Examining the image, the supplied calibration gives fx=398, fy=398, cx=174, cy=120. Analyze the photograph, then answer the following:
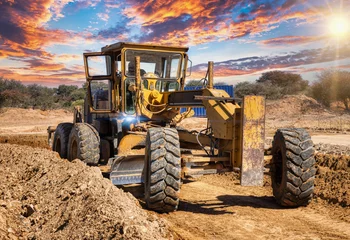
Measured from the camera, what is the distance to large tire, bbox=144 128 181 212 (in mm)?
6074

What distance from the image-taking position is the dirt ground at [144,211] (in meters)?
4.69

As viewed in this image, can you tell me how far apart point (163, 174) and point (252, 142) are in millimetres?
1458

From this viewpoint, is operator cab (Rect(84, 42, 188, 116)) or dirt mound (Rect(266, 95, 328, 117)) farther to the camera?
dirt mound (Rect(266, 95, 328, 117))

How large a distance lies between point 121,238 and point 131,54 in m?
5.84

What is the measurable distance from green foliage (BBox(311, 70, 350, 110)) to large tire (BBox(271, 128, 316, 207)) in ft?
102

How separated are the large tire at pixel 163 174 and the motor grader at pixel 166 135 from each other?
15mm

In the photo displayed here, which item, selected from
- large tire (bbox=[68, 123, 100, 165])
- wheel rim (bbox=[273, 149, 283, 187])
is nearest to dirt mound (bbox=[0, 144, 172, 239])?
large tire (bbox=[68, 123, 100, 165])

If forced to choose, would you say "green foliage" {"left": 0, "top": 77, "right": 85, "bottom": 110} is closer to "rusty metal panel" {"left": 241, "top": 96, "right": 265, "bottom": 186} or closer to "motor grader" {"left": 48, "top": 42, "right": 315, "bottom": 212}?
"motor grader" {"left": 48, "top": 42, "right": 315, "bottom": 212}

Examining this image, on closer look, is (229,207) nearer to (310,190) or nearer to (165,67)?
(310,190)

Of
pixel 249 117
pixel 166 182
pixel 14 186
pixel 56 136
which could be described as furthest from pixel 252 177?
pixel 56 136

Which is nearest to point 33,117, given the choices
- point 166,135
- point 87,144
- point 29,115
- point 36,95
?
point 29,115

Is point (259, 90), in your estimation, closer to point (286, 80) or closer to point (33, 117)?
point (286, 80)

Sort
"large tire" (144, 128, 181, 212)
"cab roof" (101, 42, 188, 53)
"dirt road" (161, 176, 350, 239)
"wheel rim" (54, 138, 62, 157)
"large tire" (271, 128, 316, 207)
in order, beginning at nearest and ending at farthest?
"dirt road" (161, 176, 350, 239), "large tire" (144, 128, 181, 212), "large tire" (271, 128, 316, 207), "cab roof" (101, 42, 188, 53), "wheel rim" (54, 138, 62, 157)

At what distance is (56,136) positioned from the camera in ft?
37.2
